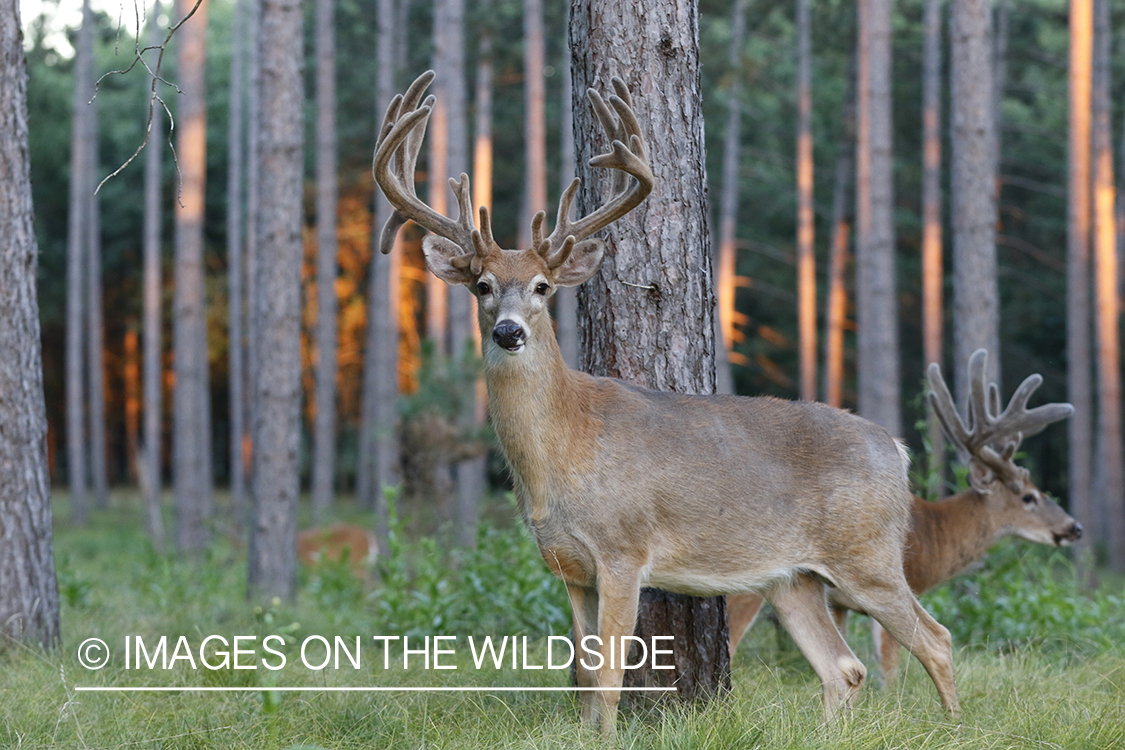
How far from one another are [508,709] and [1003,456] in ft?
14.3

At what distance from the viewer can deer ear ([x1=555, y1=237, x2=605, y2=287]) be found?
492 centimetres

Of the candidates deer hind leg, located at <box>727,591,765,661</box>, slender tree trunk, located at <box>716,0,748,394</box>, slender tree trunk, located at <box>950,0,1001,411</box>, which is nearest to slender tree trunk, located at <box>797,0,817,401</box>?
slender tree trunk, located at <box>716,0,748,394</box>

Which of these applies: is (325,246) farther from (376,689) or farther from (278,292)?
(376,689)

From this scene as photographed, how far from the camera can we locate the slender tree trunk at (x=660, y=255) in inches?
211

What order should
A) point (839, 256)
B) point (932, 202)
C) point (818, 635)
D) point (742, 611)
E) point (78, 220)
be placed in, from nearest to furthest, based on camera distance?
1. point (818, 635)
2. point (742, 611)
3. point (932, 202)
4. point (78, 220)
5. point (839, 256)

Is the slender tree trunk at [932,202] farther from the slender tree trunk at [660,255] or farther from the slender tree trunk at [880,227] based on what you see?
the slender tree trunk at [660,255]

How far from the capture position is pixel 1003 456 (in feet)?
25.7

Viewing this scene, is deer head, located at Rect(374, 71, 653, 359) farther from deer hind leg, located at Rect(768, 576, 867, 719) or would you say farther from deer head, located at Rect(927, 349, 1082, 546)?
deer head, located at Rect(927, 349, 1082, 546)

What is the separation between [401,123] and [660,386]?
5.30ft

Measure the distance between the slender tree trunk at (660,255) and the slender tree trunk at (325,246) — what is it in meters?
14.9

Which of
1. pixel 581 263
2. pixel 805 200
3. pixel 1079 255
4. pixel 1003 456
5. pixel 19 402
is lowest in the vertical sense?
pixel 1003 456

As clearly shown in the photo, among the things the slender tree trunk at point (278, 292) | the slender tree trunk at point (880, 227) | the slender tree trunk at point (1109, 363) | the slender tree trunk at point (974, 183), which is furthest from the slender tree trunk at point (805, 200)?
the slender tree trunk at point (278, 292)

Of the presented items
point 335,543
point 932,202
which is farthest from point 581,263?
point 932,202

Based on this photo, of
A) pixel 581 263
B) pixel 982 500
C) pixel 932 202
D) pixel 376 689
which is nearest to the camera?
pixel 581 263
